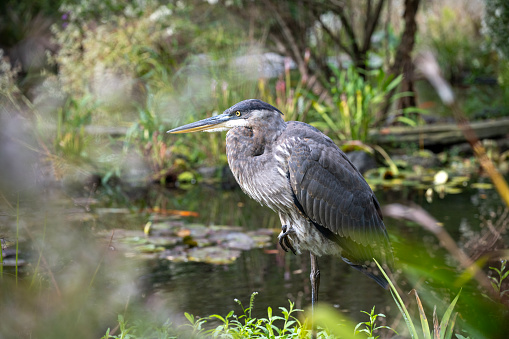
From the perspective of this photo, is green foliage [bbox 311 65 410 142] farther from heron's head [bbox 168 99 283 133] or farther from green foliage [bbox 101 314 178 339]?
green foliage [bbox 101 314 178 339]

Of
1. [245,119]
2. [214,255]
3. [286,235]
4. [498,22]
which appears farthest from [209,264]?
[498,22]

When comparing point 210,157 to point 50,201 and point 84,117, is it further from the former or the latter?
point 50,201

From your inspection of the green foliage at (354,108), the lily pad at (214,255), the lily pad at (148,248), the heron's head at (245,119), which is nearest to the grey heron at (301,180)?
the heron's head at (245,119)

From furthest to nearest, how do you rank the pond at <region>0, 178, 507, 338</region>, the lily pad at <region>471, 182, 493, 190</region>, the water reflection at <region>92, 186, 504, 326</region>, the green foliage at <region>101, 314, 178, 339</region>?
the lily pad at <region>471, 182, 493, 190</region>
the water reflection at <region>92, 186, 504, 326</region>
the pond at <region>0, 178, 507, 338</region>
the green foliage at <region>101, 314, 178, 339</region>

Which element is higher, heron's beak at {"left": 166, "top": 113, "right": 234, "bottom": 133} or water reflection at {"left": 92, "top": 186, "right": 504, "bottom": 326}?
heron's beak at {"left": 166, "top": 113, "right": 234, "bottom": 133}

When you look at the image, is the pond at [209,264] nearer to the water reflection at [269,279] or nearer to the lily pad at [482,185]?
the water reflection at [269,279]

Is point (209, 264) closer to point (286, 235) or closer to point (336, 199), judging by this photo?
point (286, 235)

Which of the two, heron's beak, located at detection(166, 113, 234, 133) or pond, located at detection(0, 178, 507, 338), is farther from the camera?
pond, located at detection(0, 178, 507, 338)

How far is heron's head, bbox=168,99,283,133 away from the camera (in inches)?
114

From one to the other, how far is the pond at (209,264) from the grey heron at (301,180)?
0.84 feet

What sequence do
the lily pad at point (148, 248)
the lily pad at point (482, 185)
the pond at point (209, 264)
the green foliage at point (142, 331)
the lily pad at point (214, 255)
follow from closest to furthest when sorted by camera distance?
the green foliage at point (142, 331) < the pond at point (209, 264) < the lily pad at point (214, 255) < the lily pad at point (148, 248) < the lily pad at point (482, 185)

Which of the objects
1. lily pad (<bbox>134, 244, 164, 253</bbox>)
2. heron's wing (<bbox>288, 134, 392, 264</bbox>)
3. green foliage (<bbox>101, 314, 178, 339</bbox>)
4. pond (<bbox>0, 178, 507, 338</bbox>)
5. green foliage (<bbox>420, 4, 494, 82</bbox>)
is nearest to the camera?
green foliage (<bbox>101, 314, 178, 339</bbox>)

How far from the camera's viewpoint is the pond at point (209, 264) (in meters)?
3.14

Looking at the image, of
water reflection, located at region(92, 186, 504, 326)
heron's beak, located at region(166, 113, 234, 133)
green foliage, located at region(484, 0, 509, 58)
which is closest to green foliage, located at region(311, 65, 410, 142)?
water reflection, located at region(92, 186, 504, 326)
